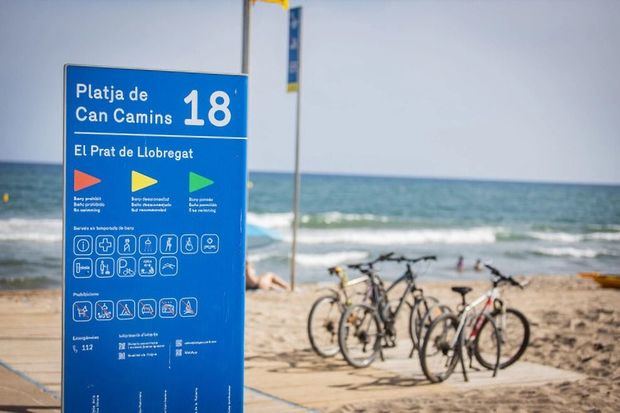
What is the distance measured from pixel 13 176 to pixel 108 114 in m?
55.1

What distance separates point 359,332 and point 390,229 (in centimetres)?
3033

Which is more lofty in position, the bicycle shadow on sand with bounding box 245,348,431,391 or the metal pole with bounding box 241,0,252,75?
the metal pole with bounding box 241,0,252,75

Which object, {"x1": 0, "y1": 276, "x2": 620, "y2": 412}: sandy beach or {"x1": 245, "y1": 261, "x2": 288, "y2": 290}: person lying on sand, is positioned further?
{"x1": 245, "y1": 261, "x2": 288, "y2": 290}: person lying on sand

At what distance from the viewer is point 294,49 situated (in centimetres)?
1316

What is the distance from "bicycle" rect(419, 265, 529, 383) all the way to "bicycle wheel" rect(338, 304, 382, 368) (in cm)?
53

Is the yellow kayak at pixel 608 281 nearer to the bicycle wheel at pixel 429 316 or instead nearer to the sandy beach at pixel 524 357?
the sandy beach at pixel 524 357

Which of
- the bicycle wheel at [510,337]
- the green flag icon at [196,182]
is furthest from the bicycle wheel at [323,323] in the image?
the green flag icon at [196,182]

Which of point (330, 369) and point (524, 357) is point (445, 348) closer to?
point (330, 369)

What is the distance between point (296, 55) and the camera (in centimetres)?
1309

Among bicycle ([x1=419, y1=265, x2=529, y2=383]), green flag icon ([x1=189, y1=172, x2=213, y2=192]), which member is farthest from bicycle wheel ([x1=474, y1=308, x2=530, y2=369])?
green flag icon ([x1=189, y1=172, x2=213, y2=192])

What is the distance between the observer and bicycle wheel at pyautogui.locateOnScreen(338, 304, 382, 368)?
24.9ft

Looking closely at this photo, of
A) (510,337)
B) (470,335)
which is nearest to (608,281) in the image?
(510,337)

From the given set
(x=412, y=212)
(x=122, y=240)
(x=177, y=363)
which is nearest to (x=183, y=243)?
(x=122, y=240)

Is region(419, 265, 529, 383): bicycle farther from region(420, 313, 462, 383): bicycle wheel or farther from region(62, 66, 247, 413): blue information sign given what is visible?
region(62, 66, 247, 413): blue information sign
